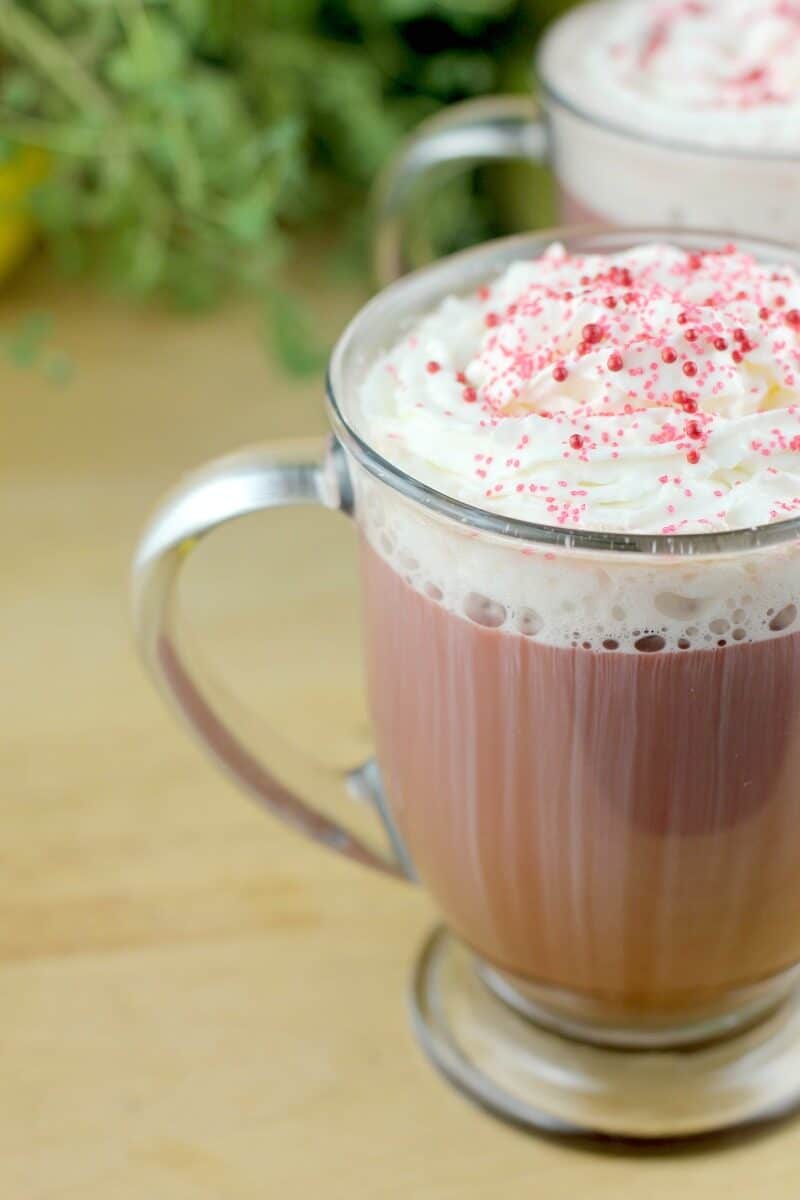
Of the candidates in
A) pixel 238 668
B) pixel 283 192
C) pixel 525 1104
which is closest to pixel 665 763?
pixel 525 1104

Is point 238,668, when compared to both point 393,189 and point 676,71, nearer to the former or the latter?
point 393,189

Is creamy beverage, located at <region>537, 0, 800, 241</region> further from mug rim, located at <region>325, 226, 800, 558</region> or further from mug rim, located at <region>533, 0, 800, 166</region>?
mug rim, located at <region>325, 226, 800, 558</region>

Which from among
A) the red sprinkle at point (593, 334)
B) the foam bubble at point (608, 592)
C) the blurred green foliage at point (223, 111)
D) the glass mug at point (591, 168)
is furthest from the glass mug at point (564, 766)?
the blurred green foliage at point (223, 111)

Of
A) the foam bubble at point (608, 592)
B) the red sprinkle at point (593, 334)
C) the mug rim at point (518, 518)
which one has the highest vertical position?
the red sprinkle at point (593, 334)

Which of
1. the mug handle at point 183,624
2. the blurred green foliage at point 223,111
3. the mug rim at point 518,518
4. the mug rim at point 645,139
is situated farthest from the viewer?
the blurred green foliage at point 223,111

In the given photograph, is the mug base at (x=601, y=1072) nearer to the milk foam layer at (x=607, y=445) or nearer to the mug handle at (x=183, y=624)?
the mug handle at (x=183, y=624)

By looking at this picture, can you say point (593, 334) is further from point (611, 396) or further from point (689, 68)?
point (689, 68)

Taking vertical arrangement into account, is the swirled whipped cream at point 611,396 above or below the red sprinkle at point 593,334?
below
